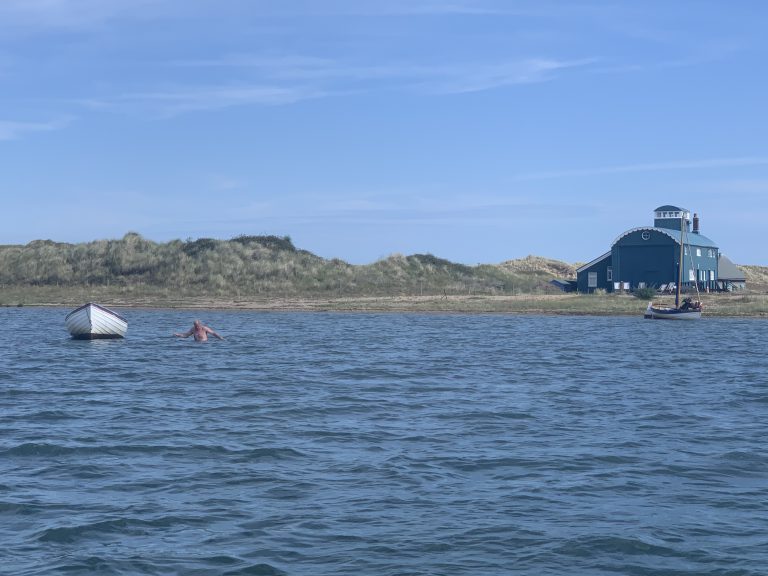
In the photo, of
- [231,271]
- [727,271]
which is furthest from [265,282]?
[727,271]

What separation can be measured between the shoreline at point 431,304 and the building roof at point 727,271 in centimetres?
1815

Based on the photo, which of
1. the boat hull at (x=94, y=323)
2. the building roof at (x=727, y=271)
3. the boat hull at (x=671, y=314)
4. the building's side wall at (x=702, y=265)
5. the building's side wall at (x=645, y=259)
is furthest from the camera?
the building roof at (x=727, y=271)

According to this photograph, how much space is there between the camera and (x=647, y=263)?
7944 centimetres

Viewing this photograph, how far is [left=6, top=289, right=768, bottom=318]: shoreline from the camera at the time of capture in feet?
220

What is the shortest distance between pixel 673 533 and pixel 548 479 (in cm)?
323

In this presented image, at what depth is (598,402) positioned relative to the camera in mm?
25312

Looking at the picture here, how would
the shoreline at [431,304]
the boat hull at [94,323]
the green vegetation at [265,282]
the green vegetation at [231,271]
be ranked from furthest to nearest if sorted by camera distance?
the green vegetation at [231,271] < the green vegetation at [265,282] < the shoreline at [431,304] < the boat hull at [94,323]

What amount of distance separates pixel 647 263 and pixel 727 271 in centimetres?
1971

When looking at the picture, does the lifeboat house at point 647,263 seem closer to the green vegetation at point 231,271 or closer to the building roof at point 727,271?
the green vegetation at point 231,271

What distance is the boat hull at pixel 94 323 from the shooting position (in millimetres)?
44031

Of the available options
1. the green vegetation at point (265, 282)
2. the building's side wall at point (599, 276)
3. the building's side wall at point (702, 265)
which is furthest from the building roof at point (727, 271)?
the building's side wall at point (599, 276)

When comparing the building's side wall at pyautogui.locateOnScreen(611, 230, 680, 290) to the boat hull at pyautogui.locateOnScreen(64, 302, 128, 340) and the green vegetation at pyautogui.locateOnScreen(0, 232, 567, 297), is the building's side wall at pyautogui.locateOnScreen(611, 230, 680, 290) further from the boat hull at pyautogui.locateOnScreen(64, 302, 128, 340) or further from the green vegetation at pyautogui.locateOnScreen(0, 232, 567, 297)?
the boat hull at pyautogui.locateOnScreen(64, 302, 128, 340)

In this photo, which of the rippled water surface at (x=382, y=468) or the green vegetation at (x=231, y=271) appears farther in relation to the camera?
the green vegetation at (x=231, y=271)

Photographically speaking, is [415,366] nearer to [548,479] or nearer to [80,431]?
[80,431]
